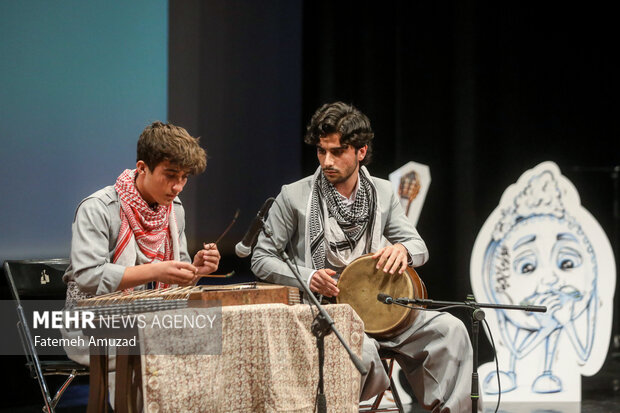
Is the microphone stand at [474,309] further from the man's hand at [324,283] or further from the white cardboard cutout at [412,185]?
the white cardboard cutout at [412,185]

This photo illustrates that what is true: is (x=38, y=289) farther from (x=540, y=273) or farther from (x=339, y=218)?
(x=540, y=273)

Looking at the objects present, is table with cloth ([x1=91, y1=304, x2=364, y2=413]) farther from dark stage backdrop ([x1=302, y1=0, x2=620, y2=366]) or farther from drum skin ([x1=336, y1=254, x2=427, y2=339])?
dark stage backdrop ([x1=302, y1=0, x2=620, y2=366])

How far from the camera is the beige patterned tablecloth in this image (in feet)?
8.30

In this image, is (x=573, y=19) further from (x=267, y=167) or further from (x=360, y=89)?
(x=267, y=167)

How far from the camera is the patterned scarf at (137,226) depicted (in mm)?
3094

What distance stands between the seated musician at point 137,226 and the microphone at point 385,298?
0.72 m

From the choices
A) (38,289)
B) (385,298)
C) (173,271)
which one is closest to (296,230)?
(385,298)

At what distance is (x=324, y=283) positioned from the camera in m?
3.30

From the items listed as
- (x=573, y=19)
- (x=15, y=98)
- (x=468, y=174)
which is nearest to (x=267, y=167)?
(x=468, y=174)

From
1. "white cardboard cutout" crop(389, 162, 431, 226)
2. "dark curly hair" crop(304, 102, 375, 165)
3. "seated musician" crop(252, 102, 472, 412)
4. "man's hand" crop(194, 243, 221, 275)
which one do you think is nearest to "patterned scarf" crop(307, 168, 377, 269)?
"seated musician" crop(252, 102, 472, 412)

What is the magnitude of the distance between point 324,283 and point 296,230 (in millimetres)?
516

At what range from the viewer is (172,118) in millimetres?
4539

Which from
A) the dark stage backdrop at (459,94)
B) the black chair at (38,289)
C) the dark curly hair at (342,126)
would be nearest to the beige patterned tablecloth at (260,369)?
the black chair at (38,289)

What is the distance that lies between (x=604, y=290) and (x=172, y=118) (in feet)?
10.0
